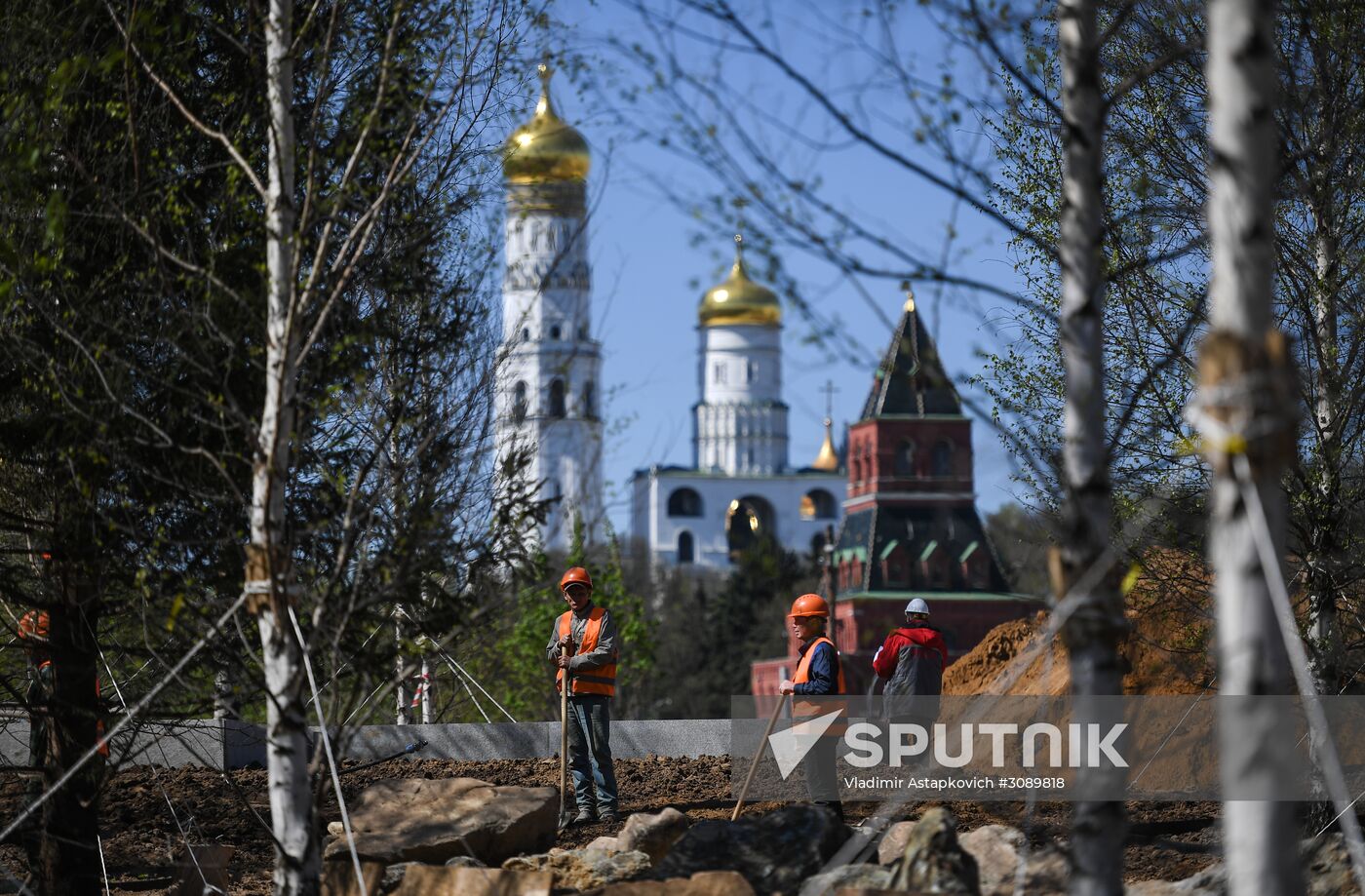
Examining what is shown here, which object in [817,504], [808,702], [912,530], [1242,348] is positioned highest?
[817,504]

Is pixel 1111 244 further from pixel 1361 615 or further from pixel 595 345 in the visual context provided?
pixel 595 345

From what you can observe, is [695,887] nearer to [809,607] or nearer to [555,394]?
[809,607]

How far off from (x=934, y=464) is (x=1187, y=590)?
74.4 metres

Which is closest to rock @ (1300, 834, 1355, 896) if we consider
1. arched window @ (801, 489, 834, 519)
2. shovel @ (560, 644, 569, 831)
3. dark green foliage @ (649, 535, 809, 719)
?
shovel @ (560, 644, 569, 831)

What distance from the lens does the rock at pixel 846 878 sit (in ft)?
24.1

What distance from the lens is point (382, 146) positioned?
750cm

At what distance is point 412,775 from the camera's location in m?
13.8

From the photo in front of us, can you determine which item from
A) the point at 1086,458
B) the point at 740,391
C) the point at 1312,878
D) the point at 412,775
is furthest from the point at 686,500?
the point at 1086,458

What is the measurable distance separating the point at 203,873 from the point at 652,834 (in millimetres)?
2592

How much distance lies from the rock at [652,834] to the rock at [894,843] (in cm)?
106

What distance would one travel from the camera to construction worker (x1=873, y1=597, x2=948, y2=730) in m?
12.3

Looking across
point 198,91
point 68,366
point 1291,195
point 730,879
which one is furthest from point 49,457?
point 1291,195

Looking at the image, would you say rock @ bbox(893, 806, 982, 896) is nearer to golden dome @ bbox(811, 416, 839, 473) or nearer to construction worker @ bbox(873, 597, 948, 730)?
construction worker @ bbox(873, 597, 948, 730)

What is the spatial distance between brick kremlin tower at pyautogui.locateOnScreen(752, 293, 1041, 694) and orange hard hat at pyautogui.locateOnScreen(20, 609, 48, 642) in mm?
71338
